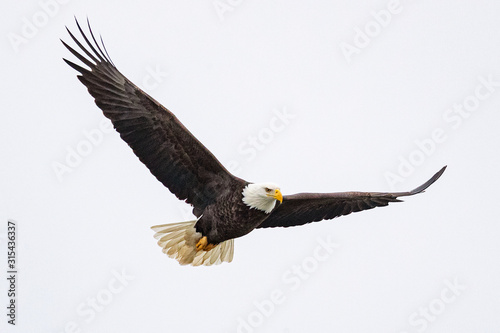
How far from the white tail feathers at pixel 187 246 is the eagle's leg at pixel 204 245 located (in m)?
0.06

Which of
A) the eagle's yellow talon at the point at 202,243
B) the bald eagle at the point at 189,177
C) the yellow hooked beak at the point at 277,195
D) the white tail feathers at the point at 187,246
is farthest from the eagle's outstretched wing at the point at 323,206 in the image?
the yellow hooked beak at the point at 277,195

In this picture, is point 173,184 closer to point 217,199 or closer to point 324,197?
point 217,199

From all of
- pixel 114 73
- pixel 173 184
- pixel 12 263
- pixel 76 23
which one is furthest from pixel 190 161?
pixel 12 263

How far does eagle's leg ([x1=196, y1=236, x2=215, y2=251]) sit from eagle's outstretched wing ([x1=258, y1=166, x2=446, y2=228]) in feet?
2.50

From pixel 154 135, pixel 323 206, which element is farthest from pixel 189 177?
pixel 323 206

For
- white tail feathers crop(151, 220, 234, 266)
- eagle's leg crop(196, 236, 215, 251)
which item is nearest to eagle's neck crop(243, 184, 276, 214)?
eagle's leg crop(196, 236, 215, 251)

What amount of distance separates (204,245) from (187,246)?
0.36m

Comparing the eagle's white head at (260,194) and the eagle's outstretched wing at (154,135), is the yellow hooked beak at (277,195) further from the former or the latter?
the eagle's outstretched wing at (154,135)

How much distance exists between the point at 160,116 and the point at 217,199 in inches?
48.3

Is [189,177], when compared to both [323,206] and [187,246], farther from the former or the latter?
[323,206]

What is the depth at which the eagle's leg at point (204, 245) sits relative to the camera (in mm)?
12109

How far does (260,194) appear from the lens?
11.3 m

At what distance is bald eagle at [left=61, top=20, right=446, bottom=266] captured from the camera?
11156 mm

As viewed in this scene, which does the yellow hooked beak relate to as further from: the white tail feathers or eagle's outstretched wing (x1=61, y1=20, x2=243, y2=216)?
the white tail feathers
